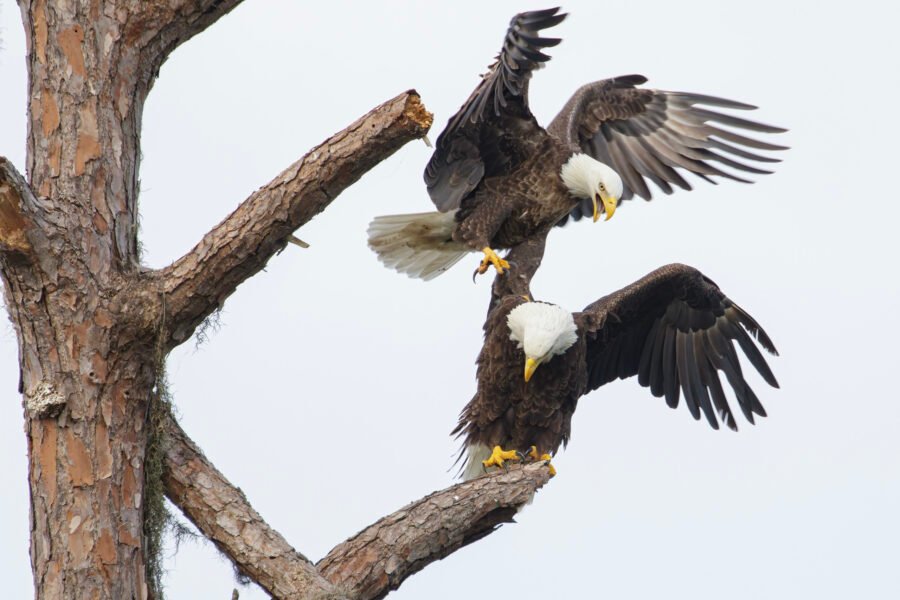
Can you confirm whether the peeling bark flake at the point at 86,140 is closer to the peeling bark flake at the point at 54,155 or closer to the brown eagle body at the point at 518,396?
the peeling bark flake at the point at 54,155

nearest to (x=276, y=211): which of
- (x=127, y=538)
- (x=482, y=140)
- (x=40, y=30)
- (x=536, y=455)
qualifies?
(x=40, y=30)

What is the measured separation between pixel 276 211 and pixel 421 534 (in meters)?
1.12

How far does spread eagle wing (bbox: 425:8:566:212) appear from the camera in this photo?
5320 millimetres

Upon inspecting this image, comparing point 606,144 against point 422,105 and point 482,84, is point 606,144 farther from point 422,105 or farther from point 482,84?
point 422,105

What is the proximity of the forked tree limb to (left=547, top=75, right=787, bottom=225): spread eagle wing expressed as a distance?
2870mm

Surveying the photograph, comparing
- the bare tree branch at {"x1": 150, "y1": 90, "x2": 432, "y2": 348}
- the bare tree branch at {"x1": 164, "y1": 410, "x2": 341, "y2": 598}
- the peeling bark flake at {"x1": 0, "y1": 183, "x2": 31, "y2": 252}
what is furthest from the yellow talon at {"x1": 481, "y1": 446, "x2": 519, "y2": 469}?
the peeling bark flake at {"x1": 0, "y1": 183, "x2": 31, "y2": 252}

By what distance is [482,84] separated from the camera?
5.30 metres

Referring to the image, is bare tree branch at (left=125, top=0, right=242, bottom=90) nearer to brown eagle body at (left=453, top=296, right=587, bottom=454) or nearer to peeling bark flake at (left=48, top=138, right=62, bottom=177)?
peeling bark flake at (left=48, top=138, right=62, bottom=177)

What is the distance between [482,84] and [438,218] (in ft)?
3.05

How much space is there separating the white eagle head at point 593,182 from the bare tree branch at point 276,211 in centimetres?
228

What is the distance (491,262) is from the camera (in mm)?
5621

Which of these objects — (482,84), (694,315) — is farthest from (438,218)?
(694,315)

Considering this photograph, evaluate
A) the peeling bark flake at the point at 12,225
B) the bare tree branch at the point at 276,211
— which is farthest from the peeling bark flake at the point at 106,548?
the peeling bark flake at the point at 12,225

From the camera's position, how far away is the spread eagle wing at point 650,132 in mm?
6328
